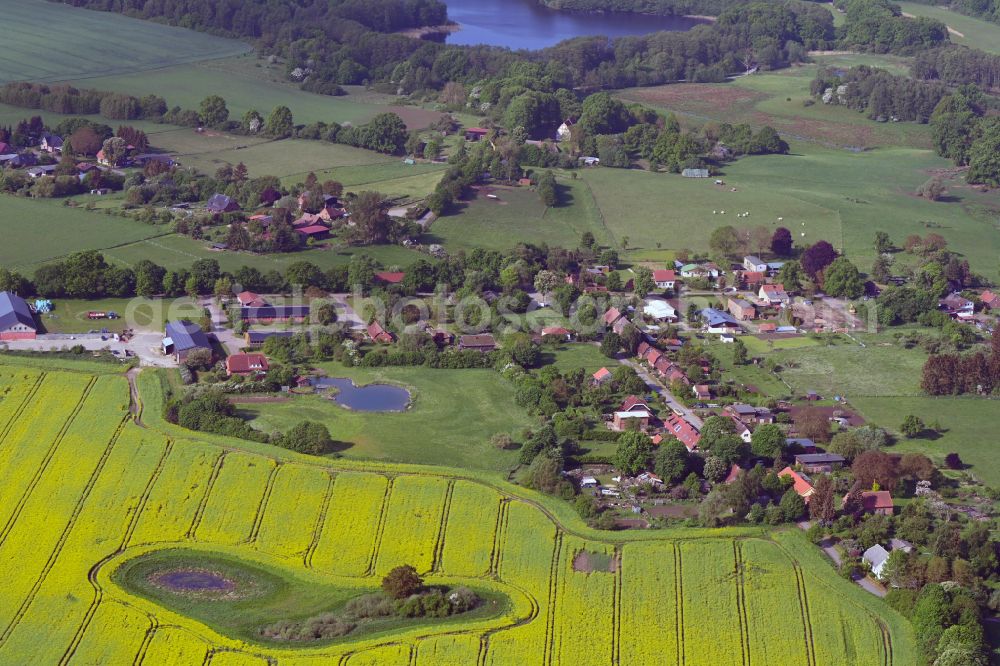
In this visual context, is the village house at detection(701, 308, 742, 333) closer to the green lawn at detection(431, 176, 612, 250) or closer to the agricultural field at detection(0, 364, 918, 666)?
the green lawn at detection(431, 176, 612, 250)

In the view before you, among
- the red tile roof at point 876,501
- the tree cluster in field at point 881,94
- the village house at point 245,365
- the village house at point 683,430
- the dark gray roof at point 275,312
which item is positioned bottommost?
the dark gray roof at point 275,312

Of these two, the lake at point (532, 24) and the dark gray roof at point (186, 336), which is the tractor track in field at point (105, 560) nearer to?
the dark gray roof at point (186, 336)

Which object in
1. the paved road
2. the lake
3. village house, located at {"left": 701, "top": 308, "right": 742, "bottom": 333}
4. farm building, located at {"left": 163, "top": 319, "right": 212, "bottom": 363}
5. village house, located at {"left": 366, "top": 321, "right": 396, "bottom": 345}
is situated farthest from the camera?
the lake

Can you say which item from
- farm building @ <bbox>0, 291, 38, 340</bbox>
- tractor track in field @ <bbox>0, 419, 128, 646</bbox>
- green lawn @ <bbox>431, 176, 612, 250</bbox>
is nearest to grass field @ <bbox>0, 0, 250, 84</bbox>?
green lawn @ <bbox>431, 176, 612, 250</bbox>

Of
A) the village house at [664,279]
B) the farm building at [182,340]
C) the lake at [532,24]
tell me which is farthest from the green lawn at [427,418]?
the lake at [532,24]

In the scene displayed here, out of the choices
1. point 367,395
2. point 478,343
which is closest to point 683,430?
point 478,343

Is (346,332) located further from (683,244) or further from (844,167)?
(844,167)

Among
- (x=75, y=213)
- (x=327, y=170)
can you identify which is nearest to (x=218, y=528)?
(x=75, y=213)

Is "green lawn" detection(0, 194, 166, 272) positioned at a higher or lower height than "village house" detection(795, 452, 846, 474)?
lower
